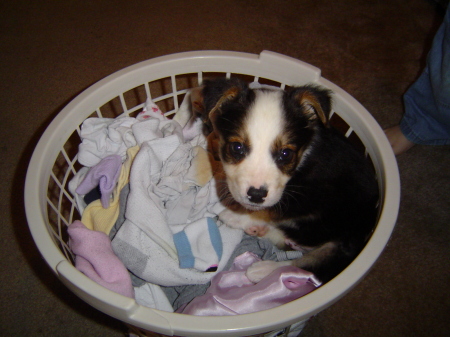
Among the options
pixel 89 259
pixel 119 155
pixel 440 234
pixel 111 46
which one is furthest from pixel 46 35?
pixel 440 234

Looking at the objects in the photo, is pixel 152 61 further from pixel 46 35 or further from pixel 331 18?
pixel 331 18

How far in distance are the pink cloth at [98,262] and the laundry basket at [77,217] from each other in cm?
7

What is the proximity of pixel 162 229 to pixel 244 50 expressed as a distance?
6.06 ft

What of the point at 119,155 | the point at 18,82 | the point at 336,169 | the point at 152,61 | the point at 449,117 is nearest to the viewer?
the point at 336,169

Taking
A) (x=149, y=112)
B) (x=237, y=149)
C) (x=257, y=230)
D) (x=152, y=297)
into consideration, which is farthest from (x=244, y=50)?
(x=152, y=297)

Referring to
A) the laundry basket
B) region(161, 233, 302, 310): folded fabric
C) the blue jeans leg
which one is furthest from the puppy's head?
the blue jeans leg

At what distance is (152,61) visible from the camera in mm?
1688

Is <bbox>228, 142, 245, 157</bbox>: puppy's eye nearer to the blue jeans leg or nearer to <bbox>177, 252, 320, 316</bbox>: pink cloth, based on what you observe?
<bbox>177, 252, 320, 316</bbox>: pink cloth

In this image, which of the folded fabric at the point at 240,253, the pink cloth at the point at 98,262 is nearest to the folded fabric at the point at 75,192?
the pink cloth at the point at 98,262

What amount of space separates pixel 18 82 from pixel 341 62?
95.3 inches

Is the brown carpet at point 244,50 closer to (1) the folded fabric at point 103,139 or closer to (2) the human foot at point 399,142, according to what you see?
(2) the human foot at point 399,142

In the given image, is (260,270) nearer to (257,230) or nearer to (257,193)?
(257,230)

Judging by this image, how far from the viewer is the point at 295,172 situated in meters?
1.57

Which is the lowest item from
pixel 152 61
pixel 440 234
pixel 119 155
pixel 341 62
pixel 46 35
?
pixel 440 234
